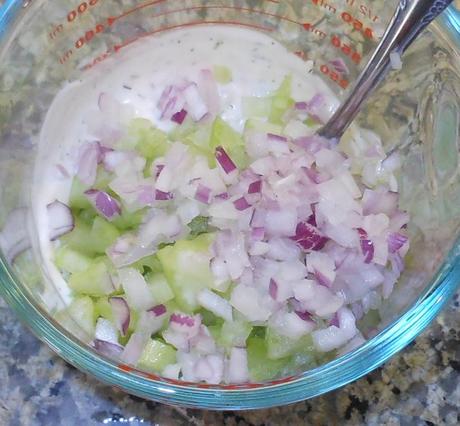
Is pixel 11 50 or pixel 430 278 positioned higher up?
pixel 11 50

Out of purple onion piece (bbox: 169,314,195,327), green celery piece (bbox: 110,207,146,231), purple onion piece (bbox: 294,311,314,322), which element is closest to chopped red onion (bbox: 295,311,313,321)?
purple onion piece (bbox: 294,311,314,322)

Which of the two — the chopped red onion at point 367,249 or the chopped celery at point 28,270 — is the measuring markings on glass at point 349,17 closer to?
the chopped red onion at point 367,249

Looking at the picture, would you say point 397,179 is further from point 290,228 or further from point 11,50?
point 11,50

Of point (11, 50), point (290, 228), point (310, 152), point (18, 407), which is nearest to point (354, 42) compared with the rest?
point (310, 152)

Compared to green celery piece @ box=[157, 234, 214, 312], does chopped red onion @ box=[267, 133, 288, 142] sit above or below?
above

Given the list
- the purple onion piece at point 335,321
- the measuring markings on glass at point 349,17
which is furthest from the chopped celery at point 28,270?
the measuring markings on glass at point 349,17

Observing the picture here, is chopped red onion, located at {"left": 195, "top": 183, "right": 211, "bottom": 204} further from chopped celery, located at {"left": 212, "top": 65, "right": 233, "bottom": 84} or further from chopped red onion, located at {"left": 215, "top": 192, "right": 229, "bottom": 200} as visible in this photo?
chopped celery, located at {"left": 212, "top": 65, "right": 233, "bottom": 84}
